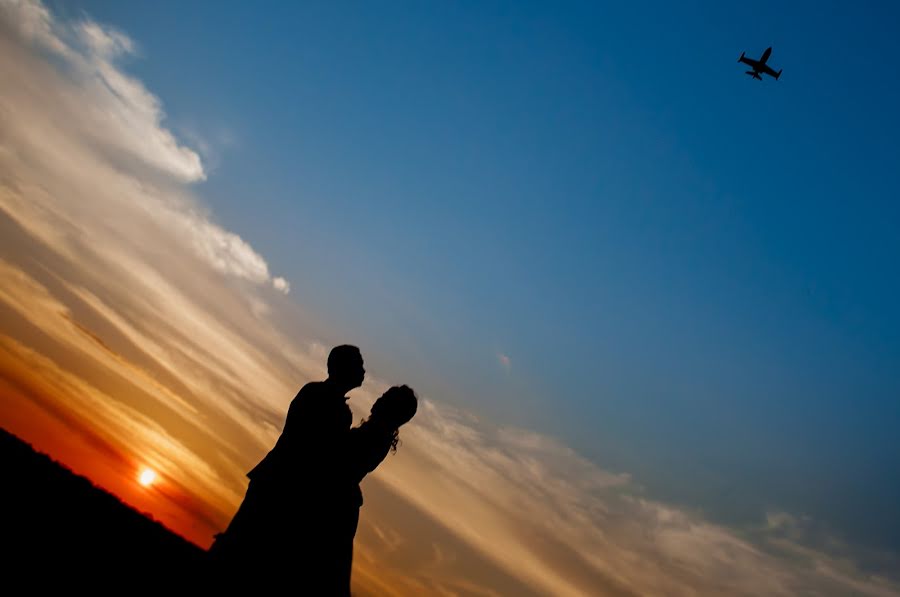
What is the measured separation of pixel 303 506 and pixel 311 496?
118 millimetres

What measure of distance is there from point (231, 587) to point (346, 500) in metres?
1.26

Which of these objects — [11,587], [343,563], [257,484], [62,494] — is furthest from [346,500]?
[62,494]

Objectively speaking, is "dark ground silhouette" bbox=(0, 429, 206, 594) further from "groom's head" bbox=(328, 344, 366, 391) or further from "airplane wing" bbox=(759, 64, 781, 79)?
"airplane wing" bbox=(759, 64, 781, 79)

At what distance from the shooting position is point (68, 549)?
281 inches

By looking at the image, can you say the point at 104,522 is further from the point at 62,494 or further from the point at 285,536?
the point at 285,536

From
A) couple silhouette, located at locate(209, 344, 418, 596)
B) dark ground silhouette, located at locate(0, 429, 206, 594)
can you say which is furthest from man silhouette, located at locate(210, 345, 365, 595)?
dark ground silhouette, located at locate(0, 429, 206, 594)

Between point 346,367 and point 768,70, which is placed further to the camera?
point 768,70

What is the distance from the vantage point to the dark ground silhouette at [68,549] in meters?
5.71

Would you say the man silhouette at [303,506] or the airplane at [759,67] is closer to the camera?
the man silhouette at [303,506]

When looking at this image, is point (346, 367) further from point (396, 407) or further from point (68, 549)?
point (68, 549)

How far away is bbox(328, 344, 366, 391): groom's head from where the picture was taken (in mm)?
5578

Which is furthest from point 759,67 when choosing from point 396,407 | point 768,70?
point 396,407

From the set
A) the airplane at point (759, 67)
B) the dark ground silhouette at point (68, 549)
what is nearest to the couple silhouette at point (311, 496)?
the dark ground silhouette at point (68, 549)

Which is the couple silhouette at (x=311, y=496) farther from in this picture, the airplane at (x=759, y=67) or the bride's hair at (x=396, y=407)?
the airplane at (x=759, y=67)
